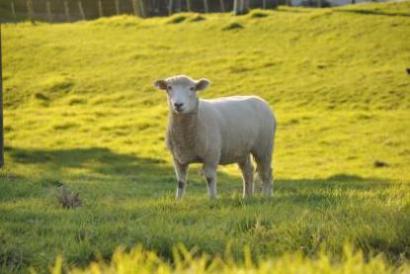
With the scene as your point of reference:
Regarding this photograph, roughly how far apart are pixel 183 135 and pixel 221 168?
36.3ft

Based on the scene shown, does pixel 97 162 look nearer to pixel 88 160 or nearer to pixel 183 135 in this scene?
pixel 88 160

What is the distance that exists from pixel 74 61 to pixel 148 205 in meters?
33.7

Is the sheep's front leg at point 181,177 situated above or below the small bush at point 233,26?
above

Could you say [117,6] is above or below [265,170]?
below

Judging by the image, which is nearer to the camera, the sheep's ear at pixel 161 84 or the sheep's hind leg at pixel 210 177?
the sheep's hind leg at pixel 210 177

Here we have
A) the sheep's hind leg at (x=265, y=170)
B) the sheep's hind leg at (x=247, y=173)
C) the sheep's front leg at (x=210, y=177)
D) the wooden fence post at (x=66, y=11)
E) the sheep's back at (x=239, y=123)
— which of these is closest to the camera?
the sheep's front leg at (x=210, y=177)

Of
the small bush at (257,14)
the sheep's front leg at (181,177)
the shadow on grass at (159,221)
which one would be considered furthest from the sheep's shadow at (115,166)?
the small bush at (257,14)

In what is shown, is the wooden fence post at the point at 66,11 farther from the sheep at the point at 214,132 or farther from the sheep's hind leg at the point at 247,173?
the sheep's hind leg at the point at 247,173

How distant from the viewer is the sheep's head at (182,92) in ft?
40.8

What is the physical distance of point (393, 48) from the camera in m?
40.9

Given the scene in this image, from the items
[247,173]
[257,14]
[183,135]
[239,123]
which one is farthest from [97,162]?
[257,14]

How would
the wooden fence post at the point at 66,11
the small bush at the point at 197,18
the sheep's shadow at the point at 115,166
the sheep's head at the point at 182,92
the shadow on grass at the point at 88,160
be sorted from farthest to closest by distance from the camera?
1. the wooden fence post at the point at 66,11
2. the small bush at the point at 197,18
3. the shadow on grass at the point at 88,160
4. the sheep's shadow at the point at 115,166
5. the sheep's head at the point at 182,92

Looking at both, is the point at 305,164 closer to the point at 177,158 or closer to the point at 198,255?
the point at 177,158

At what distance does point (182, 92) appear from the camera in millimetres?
12680
